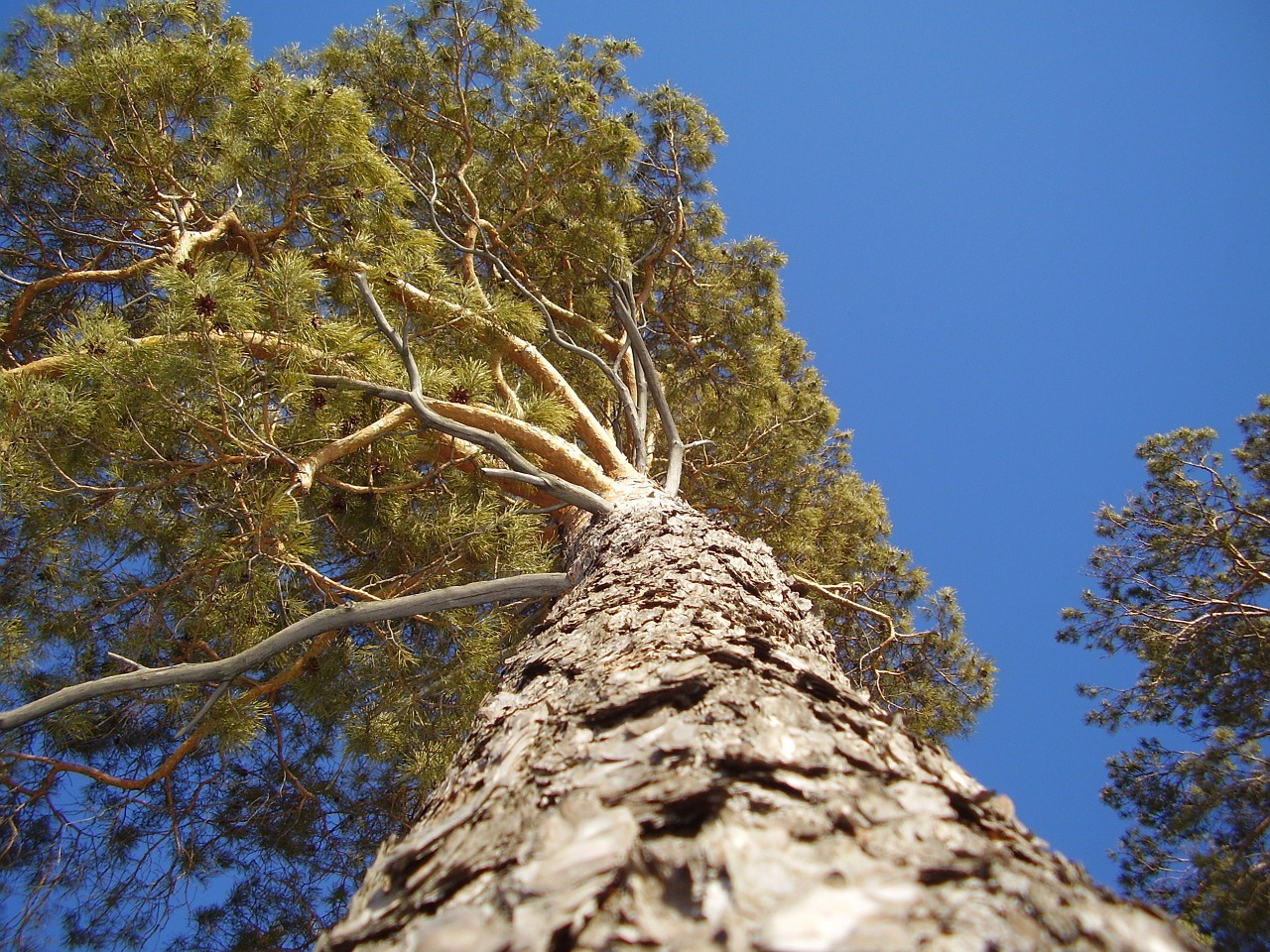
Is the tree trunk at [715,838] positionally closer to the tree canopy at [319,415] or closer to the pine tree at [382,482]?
the pine tree at [382,482]

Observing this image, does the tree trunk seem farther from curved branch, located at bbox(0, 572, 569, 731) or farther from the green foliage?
the green foliage

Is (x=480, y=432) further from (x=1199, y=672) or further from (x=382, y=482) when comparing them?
(x=1199, y=672)

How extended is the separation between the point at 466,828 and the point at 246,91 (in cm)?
431

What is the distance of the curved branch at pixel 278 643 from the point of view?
190 centimetres

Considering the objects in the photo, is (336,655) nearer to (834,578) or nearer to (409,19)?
(834,578)

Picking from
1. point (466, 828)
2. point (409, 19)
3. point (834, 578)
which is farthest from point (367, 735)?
point (409, 19)

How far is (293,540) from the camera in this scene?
9.64 feet

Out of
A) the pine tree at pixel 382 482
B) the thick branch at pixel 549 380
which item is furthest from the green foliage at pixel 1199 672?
the thick branch at pixel 549 380

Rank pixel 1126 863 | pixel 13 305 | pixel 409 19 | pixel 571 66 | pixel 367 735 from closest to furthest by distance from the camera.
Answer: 1. pixel 367 735
2. pixel 13 305
3. pixel 1126 863
4. pixel 409 19
5. pixel 571 66

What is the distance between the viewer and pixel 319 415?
3164 mm

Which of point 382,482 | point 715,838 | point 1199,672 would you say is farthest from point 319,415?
point 1199,672

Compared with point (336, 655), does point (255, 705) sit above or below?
below

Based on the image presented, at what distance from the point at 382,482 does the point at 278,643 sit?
184 cm

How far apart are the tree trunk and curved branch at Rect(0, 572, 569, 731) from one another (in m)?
0.84
